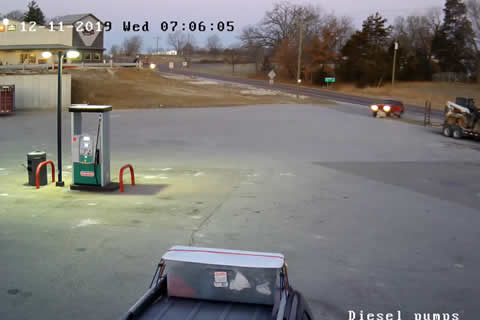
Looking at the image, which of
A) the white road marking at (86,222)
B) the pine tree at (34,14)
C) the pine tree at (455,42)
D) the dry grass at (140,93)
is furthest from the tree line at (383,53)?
the white road marking at (86,222)

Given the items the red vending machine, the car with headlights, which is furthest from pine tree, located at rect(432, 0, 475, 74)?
the red vending machine

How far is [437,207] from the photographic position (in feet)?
39.3

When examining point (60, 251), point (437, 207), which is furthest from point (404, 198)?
point (60, 251)

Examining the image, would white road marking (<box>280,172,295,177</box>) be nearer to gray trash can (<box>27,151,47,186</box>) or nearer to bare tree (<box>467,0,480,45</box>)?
gray trash can (<box>27,151,47,186</box>)

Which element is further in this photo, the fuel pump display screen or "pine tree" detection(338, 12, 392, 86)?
"pine tree" detection(338, 12, 392, 86)

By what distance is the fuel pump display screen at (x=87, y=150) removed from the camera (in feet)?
42.9

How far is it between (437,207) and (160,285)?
9.25 meters

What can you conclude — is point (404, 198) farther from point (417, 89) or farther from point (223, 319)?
point (417, 89)

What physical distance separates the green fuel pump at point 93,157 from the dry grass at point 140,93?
2825 centimetres

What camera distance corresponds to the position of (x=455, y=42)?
271ft

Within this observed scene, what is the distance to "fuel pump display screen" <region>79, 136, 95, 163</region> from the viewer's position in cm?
1309

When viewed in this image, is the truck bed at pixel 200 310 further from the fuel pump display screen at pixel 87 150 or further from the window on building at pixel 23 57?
the window on building at pixel 23 57

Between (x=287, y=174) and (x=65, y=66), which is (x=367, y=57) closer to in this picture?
(x=65, y=66)

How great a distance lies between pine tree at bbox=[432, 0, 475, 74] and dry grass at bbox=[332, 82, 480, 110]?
878 centimetres
